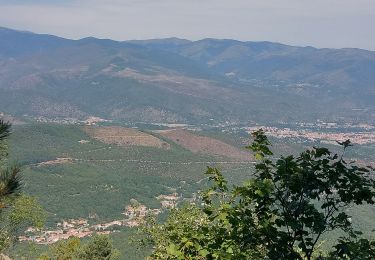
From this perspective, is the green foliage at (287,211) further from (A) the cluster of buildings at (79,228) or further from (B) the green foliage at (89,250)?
(A) the cluster of buildings at (79,228)

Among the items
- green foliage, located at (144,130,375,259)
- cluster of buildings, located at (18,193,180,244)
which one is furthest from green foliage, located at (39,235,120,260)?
cluster of buildings, located at (18,193,180,244)

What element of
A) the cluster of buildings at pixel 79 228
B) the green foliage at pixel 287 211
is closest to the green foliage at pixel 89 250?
the green foliage at pixel 287 211

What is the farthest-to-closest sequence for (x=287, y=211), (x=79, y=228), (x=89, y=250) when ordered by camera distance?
(x=79, y=228)
(x=89, y=250)
(x=287, y=211)

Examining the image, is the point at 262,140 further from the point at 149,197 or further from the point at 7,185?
the point at 149,197

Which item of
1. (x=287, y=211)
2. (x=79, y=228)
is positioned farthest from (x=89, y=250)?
(x=79, y=228)

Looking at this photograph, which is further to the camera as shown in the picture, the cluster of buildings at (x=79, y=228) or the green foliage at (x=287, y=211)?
the cluster of buildings at (x=79, y=228)

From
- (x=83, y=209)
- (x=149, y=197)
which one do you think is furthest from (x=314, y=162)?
(x=149, y=197)

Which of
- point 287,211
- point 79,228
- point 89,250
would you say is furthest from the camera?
point 79,228

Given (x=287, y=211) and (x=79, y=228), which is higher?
(x=287, y=211)

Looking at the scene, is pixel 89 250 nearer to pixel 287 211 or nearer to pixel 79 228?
pixel 287 211
